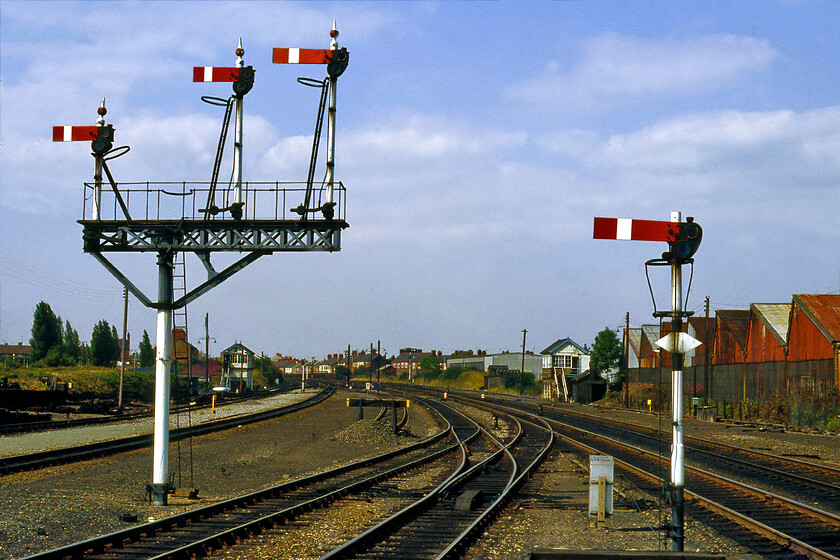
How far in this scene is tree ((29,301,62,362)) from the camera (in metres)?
82.1

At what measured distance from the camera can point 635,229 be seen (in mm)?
9000

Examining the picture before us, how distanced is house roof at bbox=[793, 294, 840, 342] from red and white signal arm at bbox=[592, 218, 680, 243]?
117 ft

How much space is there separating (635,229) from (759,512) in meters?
7.02

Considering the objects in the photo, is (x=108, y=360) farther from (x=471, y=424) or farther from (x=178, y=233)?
(x=178, y=233)

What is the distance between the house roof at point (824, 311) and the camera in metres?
40.9

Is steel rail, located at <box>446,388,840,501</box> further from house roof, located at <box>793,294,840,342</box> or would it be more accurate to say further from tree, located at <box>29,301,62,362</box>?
tree, located at <box>29,301,62,362</box>

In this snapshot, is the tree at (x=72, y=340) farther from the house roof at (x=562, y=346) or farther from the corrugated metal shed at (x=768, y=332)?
the corrugated metal shed at (x=768, y=332)

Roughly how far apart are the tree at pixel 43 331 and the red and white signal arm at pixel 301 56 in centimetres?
7628

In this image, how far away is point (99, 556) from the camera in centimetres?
976

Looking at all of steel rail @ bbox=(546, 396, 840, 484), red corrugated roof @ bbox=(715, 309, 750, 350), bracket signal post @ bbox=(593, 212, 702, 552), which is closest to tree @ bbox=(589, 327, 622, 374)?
red corrugated roof @ bbox=(715, 309, 750, 350)

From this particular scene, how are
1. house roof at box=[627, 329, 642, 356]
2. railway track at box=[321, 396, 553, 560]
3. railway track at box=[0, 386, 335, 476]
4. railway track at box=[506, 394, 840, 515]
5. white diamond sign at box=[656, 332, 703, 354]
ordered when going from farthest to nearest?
house roof at box=[627, 329, 642, 356]
railway track at box=[0, 386, 335, 476]
railway track at box=[506, 394, 840, 515]
railway track at box=[321, 396, 553, 560]
white diamond sign at box=[656, 332, 703, 354]

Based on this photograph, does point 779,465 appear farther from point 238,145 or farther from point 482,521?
point 238,145

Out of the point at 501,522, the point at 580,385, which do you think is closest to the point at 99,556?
the point at 501,522

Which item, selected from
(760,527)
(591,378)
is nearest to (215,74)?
(760,527)
